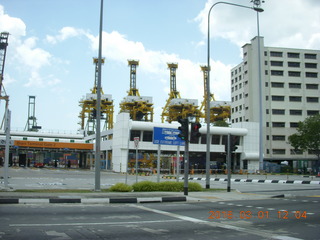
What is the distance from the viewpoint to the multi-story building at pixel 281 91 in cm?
7462

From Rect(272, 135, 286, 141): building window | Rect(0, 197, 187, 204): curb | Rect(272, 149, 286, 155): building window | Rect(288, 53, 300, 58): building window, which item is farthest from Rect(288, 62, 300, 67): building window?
Rect(0, 197, 187, 204): curb

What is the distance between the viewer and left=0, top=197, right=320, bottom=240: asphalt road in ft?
24.3

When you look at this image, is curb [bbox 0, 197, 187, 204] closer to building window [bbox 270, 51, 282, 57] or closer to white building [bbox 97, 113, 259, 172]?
white building [bbox 97, 113, 259, 172]

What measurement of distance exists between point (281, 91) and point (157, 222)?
72.5 meters

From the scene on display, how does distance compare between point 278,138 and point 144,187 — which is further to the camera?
point 278,138

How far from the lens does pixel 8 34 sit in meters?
96.8

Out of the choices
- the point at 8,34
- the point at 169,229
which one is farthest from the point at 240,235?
the point at 8,34

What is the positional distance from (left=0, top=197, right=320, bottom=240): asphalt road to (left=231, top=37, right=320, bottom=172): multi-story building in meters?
65.3

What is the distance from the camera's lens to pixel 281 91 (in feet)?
250

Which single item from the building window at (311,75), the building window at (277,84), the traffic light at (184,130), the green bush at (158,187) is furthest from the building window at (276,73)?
the traffic light at (184,130)

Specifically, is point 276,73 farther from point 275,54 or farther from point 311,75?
point 311,75

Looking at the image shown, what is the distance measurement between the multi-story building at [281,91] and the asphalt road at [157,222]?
65.3 metres

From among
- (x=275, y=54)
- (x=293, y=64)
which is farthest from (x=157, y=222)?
(x=293, y=64)

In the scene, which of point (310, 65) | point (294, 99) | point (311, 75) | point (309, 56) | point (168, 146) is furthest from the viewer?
point (309, 56)
